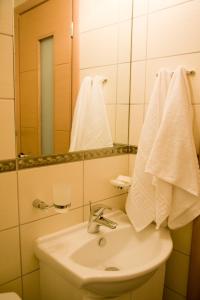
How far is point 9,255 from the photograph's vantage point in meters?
1.01

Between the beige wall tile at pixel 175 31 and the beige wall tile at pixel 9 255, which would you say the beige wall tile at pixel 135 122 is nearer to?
the beige wall tile at pixel 175 31

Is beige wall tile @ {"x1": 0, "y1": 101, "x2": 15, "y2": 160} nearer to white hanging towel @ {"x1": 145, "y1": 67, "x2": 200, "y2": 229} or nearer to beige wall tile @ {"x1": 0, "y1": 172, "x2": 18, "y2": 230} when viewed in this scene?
beige wall tile @ {"x1": 0, "y1": 172, "x2": 18, "y2": 230}

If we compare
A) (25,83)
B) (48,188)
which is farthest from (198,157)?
(25,83)

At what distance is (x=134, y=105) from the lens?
1447 mm

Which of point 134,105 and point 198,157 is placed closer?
point 198,157

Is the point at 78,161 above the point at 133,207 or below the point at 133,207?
above

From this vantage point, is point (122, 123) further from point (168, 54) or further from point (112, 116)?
point (168, 54)

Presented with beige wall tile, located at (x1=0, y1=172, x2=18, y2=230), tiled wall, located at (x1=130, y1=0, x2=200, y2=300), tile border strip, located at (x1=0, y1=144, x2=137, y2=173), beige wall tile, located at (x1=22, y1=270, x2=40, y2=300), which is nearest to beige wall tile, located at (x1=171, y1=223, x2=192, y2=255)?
tiled wall, located at (x1=130, y1=0, x2=200, y2=300)

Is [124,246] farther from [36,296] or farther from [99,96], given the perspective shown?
[99,96]

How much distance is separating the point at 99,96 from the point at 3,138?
0.63 meters

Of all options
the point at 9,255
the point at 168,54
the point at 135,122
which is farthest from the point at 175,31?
the point at 9,255

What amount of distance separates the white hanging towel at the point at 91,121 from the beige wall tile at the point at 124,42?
184 millimetres

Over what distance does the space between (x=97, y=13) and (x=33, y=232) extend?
3.84ft

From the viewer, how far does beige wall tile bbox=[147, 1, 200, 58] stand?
1144 mm
